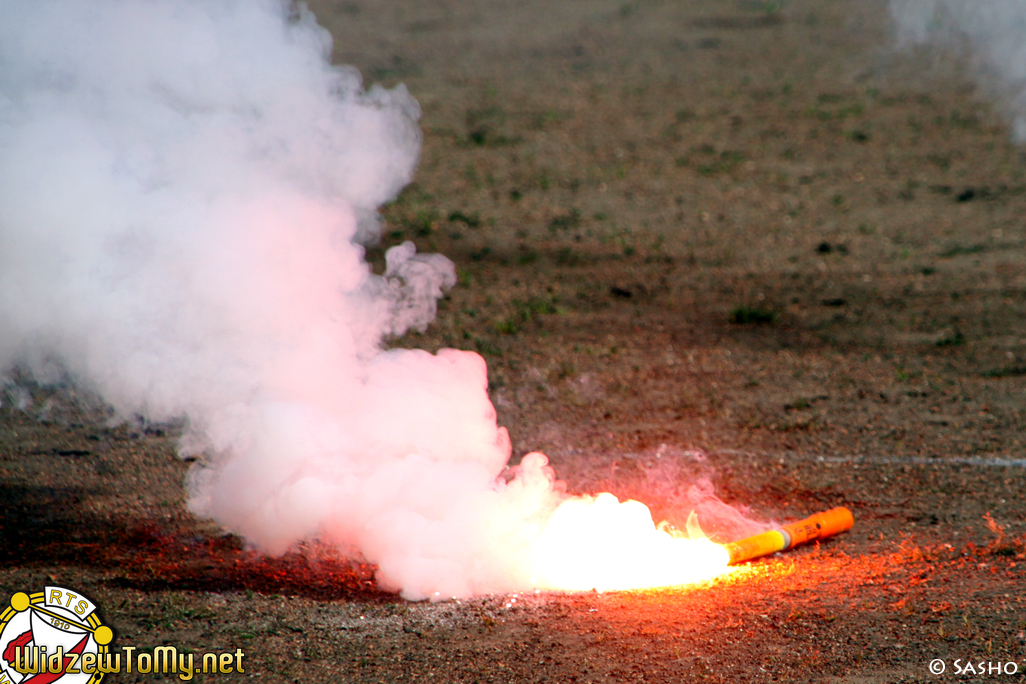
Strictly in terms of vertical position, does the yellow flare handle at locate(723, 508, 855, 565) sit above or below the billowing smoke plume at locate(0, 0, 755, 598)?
below

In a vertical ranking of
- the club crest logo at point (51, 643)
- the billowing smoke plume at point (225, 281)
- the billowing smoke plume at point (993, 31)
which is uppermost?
the billowing smoke plume at point (993, 31)

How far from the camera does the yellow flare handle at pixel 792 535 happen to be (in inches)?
219

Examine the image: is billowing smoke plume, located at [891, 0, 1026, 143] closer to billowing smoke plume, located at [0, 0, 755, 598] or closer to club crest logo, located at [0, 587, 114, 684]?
billowing smoke plume, located at [0, 0, 755, 598]

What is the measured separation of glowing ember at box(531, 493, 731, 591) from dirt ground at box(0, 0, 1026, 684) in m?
0.21

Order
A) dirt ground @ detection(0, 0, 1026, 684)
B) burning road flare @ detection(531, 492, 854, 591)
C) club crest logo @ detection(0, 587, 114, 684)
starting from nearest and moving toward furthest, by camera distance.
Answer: club crest logo @ detection(0, 587, 114, 684) → dirt ground @ detection(0, 0, 1026, 684) → burning road flare @ detection(531, 492, 854, 591)

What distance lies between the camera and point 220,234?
5914 millimetres

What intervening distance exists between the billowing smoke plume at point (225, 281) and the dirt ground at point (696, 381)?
536 millimetres

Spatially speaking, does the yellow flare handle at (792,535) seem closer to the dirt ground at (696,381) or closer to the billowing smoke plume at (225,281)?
the dirt ground at (696,381)

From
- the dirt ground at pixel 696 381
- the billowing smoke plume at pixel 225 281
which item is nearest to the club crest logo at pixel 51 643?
the dirt ground at pixel 696 381

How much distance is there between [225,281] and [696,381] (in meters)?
4.20

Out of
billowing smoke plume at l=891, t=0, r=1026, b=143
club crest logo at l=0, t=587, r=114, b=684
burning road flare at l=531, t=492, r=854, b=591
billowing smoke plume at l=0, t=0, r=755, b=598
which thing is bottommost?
club crest logo at l=0, t=587, r=114, b=684

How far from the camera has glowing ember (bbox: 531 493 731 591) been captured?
212 inches

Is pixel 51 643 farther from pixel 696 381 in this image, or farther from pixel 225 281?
pixel 696 381

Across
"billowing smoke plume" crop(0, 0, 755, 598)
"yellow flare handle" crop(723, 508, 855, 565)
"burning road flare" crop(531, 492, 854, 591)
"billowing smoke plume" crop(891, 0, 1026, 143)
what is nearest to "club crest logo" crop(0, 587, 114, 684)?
"billowing smoke plume" crop(0, 0, 755, 598)
